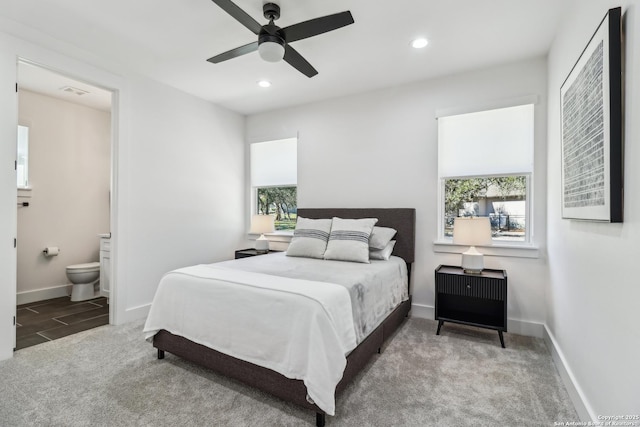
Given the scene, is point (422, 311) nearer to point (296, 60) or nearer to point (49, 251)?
point (296, 60)

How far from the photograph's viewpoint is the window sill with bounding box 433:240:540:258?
10.2 ft

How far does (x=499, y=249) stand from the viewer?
3252 millimetres

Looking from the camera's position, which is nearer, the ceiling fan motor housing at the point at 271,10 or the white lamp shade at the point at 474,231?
the ceiling fan motor housing at the point at 271,10

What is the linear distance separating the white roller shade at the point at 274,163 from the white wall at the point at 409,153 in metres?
0.17

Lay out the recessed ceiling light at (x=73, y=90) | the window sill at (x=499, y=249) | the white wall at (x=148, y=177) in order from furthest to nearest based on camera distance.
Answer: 1. the recessed ceiling light at (x=73, y=90)
2. the window sill at (x=499, y=249)
3. the white wall at (x=148, y=177)

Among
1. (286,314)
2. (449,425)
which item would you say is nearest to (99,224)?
(286,314)

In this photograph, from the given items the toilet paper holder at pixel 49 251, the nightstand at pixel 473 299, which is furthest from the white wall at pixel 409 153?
the toilet paper holder at pixel 49 251

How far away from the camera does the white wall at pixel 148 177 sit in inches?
103

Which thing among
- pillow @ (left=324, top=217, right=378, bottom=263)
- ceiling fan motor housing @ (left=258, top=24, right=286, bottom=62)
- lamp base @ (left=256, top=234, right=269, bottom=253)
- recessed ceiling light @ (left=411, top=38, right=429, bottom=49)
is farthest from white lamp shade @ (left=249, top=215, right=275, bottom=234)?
recessed ceiling light @ (left=411, top=38, right=429, bottom=49)

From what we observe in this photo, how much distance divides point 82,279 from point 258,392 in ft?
11.5

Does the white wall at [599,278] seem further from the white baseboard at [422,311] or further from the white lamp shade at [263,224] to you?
the white lamp shade at [263,224]

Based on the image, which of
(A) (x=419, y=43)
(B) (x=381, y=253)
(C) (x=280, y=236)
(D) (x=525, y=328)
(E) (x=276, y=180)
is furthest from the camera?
(E) (x=276, y=180)

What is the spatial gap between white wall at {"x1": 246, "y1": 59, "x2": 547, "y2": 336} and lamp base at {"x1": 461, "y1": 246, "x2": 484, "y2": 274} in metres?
0.39

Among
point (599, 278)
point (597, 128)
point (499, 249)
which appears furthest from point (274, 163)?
point (599, 278)
